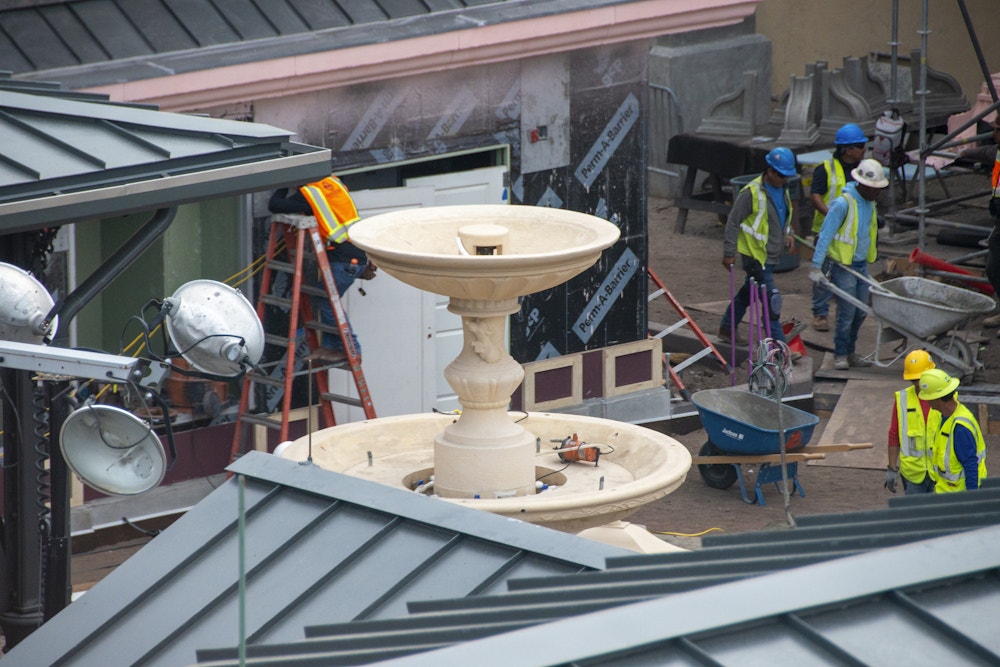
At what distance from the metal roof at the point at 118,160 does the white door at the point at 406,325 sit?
4.04 metres

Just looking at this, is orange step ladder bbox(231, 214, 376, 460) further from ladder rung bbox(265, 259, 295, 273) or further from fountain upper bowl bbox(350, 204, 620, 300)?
fountain upper bowl bbox(350, 204, 620, 300)

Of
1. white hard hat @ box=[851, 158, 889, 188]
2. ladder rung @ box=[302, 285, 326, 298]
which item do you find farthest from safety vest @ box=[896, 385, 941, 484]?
white hard hat @ box=[851, 158, 889, 188]

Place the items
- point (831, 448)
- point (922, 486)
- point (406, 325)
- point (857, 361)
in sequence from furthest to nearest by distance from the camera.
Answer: point (857, 361), point (406, 325), point (831, 448), point (922, 486)

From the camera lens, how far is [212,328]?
7.00 meters

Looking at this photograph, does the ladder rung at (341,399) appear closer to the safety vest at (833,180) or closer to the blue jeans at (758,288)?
the blue jeans at (758,288)

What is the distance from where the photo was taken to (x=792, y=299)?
1959 cm

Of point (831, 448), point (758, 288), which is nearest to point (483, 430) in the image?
point (831, 448)

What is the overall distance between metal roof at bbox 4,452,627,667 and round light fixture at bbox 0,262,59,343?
3.26 ft

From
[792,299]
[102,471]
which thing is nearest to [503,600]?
[102,471]

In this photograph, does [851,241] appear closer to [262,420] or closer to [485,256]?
[262,420]

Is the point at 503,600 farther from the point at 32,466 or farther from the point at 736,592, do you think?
the point at 32,466

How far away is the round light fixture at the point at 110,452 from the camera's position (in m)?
6.60

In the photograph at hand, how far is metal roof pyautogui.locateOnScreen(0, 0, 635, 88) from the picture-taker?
11.5m

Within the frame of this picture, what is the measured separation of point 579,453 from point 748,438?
3.22 metres
